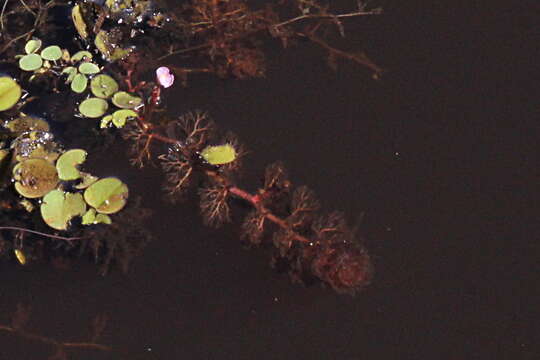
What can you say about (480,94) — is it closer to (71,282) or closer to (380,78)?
(380,78)

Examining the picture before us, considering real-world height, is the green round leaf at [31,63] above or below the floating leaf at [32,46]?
below

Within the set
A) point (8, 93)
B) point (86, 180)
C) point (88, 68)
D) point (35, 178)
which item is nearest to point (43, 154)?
point (35, 178)

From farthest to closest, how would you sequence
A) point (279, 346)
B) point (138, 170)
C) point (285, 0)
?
point (285, 0) < point (138, 170) < point (279, 346)

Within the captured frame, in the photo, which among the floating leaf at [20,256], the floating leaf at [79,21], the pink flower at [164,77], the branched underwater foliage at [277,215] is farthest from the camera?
the floating leaf at [79,21]

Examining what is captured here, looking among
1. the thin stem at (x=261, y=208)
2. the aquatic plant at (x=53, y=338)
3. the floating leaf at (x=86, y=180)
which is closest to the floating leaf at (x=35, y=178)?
the floating leaf at (x=86, y=180)

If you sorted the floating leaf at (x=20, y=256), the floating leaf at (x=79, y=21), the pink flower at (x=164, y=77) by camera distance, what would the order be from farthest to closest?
the floating leaf at (x=79, y=21)
the pink flower at (x=164, y=77)
the floating leaf at (x=20, y=256)

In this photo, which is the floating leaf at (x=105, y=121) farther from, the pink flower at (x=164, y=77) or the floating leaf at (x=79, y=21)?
the floating leaf at (x=79, y=21)

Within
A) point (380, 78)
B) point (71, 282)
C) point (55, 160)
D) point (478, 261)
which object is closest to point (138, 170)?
point (55, 160)
